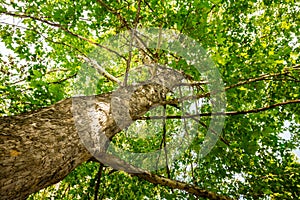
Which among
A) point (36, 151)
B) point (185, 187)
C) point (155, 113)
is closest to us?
point (36, 151)

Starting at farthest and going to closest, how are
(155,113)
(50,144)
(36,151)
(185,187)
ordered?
1. (155,113)
2. (185,187)
3. (50,144)
4. (36,151)

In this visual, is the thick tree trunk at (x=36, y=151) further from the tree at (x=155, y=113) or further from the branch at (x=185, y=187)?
the branch at (x=185, y=187)

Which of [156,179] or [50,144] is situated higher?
[50,144]

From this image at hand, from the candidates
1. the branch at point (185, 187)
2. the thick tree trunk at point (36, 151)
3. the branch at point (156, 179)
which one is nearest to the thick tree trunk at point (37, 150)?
the thick tree trunk at point (36, 151)

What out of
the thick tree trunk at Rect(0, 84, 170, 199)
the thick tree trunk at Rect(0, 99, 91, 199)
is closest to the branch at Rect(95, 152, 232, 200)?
the thick tree trunk at Rect(0, 84, 170, 199)

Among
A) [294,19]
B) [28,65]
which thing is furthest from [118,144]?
[294,19]

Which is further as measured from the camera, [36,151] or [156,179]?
[156,179]

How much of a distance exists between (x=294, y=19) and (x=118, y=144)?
5463 millimetres

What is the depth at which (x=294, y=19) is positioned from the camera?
5672mm

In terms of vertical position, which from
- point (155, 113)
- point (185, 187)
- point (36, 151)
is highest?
point (155, 113)

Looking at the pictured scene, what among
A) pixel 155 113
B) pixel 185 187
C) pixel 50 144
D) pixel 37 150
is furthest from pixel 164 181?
pixel 155 113

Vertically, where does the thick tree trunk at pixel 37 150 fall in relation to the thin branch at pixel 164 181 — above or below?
above

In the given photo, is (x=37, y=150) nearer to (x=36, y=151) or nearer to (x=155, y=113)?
(x=36, y=151)

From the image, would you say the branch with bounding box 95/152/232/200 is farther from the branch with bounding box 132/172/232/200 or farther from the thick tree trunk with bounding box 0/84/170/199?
the thick tree trunk with bounding box 0/84/170/199
